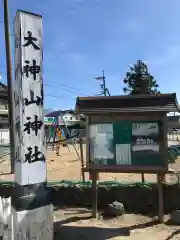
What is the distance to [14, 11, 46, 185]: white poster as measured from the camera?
4816 mm

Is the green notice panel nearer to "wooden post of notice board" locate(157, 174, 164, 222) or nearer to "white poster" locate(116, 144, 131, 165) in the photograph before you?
"white poster" locate(116, 144, 131, 165)

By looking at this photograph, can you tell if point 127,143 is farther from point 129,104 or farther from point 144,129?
point 129,104

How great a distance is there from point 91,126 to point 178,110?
1.68m

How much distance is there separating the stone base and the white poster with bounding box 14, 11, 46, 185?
0.47 m

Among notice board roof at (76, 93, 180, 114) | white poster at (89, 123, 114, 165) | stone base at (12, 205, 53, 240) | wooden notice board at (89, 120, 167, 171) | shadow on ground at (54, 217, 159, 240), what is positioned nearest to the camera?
stone base at (12, 205, 53, 240)

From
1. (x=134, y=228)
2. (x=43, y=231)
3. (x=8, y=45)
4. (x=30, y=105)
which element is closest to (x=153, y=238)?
(x=134, y=228)

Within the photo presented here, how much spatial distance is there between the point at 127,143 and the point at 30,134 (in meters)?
1.98

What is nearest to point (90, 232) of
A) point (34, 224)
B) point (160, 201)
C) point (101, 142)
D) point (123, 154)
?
point (34, 224)

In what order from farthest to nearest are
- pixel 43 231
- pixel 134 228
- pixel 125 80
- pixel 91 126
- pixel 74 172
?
pixel 125 80, pixel 74 172, pixel 91 126, pixel 134 228, pixel 43 231

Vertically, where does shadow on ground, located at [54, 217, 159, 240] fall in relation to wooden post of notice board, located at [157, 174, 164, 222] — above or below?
below

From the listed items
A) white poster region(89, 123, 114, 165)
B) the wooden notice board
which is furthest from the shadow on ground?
white poster region(89, 123, 114, 165)

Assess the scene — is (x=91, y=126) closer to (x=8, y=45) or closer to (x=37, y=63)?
(x=37, y=63)

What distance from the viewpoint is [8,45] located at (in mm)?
12859

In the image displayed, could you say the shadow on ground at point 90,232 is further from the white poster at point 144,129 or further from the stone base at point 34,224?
the white poster at point 144,129
